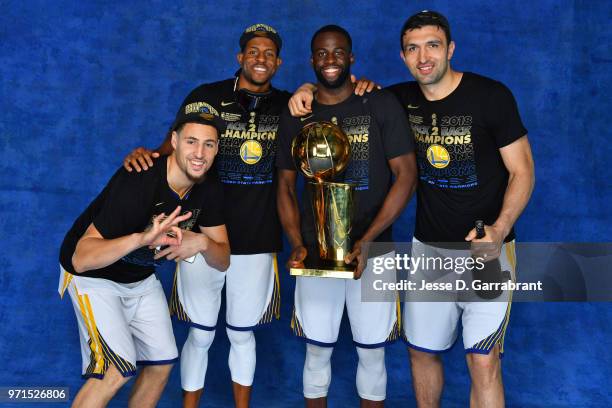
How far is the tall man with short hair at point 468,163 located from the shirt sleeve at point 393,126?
0.14ft

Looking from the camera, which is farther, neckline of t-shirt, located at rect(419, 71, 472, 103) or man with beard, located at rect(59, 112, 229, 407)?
neckline of t-shirt, located at rect(419, 71, 472, 103)

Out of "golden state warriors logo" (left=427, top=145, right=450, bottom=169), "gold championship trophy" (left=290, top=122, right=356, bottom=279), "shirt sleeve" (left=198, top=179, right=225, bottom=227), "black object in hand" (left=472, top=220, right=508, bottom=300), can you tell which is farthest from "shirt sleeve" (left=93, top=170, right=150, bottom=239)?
"black object in hand" (left=472, top=220, right=508, bottom=300)

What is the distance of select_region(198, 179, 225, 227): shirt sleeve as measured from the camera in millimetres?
3156

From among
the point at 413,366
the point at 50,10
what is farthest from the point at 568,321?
the point at 50,10

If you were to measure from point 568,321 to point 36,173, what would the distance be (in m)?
3.29

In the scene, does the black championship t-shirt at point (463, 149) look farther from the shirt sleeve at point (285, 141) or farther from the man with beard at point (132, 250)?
the man with beard at point (132, 250)

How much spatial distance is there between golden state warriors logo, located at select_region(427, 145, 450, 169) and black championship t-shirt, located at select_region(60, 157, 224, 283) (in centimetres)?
92

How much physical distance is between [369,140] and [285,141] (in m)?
0.40

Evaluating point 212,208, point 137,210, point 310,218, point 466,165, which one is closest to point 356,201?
point 310,218

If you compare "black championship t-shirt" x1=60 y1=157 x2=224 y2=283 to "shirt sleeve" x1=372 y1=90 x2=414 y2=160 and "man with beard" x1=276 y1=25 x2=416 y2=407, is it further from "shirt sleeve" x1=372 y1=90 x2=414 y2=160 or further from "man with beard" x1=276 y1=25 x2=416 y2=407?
"shirt sleeve" x1=372 y1=90 x2=414 y2=160

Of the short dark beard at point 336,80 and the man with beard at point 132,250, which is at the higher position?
the short dark beard at point 336,80

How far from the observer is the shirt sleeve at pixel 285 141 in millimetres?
3391

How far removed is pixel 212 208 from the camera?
3.17 metres

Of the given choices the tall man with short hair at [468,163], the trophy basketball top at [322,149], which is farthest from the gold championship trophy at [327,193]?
the tall man with short hair at [468,163]
